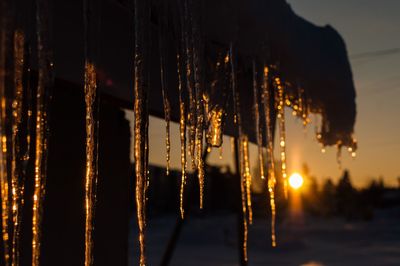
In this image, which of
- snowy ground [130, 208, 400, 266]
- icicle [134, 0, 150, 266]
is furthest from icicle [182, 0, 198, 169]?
snowy ground [130, 208, 400, 266]

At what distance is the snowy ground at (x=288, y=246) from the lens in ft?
26.6

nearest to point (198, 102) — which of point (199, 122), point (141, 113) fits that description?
point (199, 122)

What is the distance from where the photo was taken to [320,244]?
10781mm

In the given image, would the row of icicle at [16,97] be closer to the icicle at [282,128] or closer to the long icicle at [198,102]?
the long icicle at [198,102]

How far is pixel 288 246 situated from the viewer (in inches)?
388

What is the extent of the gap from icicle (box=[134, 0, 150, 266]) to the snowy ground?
5731mm

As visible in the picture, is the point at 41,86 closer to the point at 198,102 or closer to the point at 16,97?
the point at 16,97

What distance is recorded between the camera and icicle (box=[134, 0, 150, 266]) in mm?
1646

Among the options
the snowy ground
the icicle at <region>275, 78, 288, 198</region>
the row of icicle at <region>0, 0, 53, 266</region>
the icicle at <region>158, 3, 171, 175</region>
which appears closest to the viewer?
the row of icicle at <region>0, 0, 53, 266</region>

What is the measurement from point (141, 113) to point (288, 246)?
28.4 feet

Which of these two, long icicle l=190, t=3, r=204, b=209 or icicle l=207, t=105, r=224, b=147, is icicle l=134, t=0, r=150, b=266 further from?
icicle l=207, t=105, r=224, b=147

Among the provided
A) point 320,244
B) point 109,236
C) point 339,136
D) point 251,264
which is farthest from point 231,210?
point 109,236

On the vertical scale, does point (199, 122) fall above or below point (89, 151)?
above

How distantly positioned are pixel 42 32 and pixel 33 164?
3.74 ft
